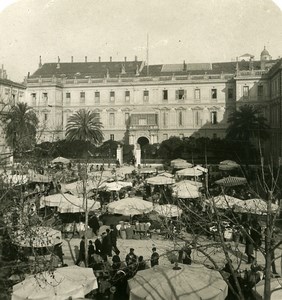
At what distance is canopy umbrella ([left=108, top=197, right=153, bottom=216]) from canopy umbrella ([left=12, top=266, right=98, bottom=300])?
698 centimetres

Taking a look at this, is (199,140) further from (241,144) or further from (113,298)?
(113,298)

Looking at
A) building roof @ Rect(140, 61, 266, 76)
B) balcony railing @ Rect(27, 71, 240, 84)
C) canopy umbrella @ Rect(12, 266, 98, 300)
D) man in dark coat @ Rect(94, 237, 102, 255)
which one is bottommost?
man in dark coat @ Rect(94, 237, 102, 255)

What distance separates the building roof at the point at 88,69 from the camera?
64.9m

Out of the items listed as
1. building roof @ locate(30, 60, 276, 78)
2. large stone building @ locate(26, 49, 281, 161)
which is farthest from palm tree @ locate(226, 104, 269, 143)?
building roof @ locate(30, 60, 276, 78)

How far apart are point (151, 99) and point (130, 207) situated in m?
→ 44.8

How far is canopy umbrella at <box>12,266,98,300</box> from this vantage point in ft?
27.7

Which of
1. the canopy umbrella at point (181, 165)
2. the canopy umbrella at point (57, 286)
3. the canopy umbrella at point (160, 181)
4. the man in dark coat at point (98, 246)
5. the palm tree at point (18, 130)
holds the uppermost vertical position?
the palm tree at point (18, 130)

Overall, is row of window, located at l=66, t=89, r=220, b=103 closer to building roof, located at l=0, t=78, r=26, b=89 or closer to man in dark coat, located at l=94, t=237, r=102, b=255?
building roof, located at l=0, t=78, r=26, b=89

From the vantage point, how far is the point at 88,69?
66.5 metres

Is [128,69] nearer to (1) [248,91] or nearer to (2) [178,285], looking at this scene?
(1) [248,91]

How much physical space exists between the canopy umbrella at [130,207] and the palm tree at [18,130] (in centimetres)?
400

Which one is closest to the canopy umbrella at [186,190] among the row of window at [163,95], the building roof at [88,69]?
the row of window at [163,95]

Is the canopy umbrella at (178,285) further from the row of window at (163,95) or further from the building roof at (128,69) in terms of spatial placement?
the building roof at (128,69)

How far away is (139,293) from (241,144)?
36161 mm
